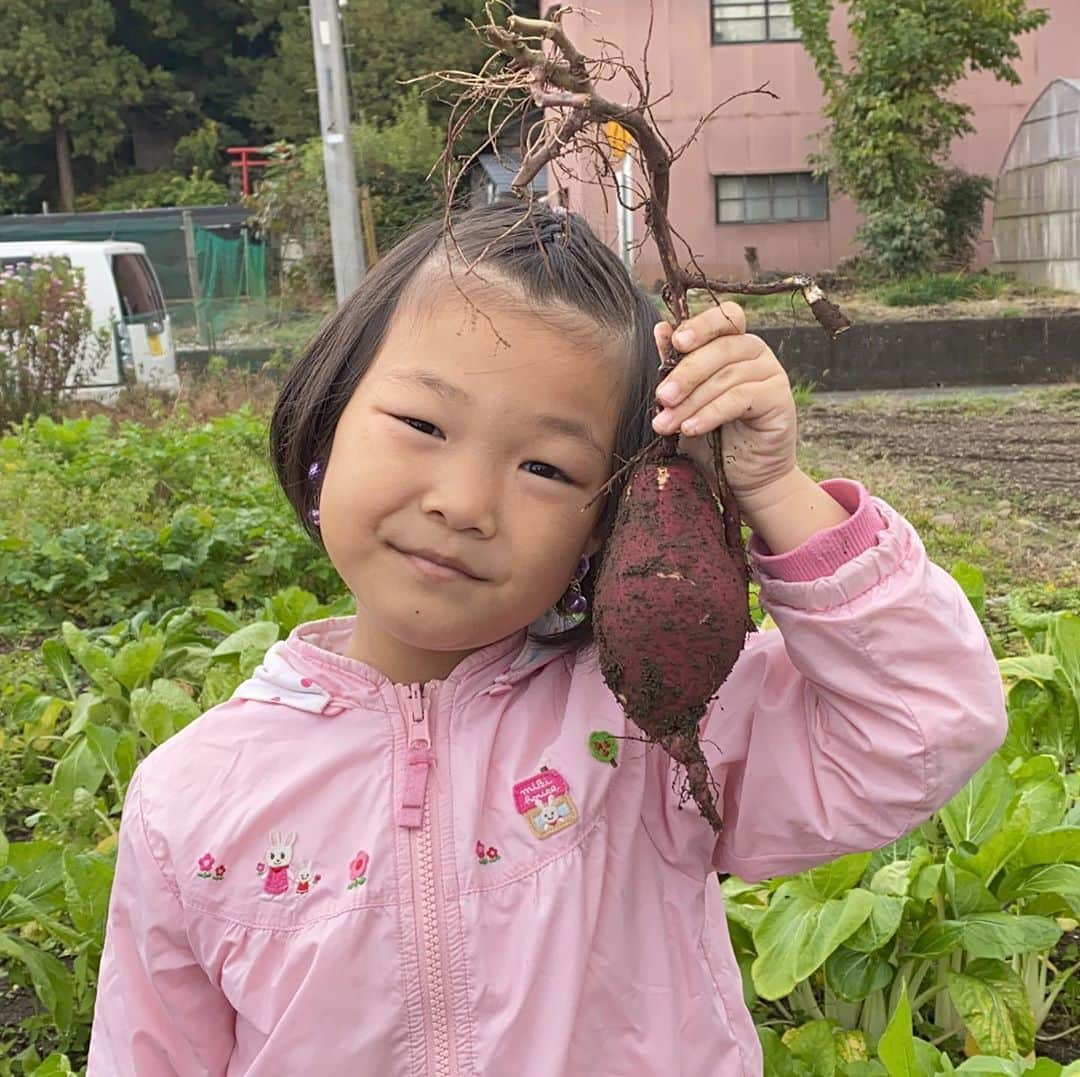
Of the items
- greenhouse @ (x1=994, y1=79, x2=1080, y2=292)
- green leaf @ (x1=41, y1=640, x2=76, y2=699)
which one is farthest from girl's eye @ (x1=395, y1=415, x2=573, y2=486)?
greenhouse @ (x1=994, y1=79, x2=1080, y2=292)

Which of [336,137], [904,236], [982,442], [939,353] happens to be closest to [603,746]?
[982,442]

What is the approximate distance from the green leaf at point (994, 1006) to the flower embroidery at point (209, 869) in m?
1.42

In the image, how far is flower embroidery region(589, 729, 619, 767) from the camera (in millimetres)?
1592

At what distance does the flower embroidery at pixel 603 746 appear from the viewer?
62.7 inches

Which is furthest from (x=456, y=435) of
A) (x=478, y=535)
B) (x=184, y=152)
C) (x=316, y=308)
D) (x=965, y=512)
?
(x=184, y=152)

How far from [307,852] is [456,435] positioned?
540mm

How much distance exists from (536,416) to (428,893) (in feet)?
1.89

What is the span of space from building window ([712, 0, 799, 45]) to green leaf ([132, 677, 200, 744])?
17.7 metres

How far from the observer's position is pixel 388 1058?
1.53m

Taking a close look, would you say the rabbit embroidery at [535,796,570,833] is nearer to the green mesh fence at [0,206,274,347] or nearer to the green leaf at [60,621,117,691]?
the green leaf at [60,621,117,691]

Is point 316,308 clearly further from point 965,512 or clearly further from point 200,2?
point 200,2

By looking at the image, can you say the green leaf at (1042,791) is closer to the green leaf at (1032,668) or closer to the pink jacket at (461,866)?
the green leaf at (1032,668)

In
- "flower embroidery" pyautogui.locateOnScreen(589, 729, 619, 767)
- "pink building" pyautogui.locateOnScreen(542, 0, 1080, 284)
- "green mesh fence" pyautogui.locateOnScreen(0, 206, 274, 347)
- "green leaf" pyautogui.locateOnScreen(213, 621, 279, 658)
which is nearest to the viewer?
"flower embroidery" pyautogui.locateOnScreen(589, 729, 619, 767)

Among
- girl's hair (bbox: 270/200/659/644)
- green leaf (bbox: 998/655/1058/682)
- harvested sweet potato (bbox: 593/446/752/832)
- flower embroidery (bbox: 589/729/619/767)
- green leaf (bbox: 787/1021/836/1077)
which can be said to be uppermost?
girl's hair (bbox: 270/200/659/644)
